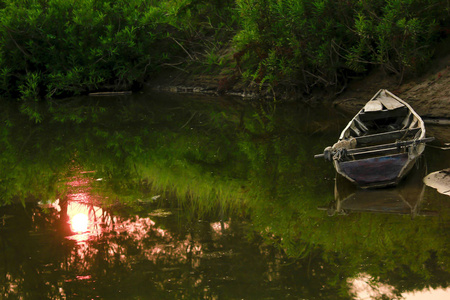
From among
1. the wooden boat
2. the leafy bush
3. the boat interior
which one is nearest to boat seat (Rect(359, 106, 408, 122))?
the boat interior

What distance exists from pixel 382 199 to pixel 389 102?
16.3ft

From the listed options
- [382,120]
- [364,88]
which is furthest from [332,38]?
[382,120]

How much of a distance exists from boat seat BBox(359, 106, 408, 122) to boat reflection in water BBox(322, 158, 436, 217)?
11.0ft

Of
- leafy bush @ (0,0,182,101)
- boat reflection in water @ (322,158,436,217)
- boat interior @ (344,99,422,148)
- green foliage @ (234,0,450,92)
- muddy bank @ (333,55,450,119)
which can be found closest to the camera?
boat reflection in water @ (322,158,436,217)

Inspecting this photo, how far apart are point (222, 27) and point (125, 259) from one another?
18.3m

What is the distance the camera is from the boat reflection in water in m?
7.07

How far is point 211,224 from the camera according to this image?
22.7ft

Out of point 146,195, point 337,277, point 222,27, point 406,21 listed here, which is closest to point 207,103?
point 222,27

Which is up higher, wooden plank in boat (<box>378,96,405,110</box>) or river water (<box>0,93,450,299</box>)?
wooden plank in boat (<box>378,96,405,110</box>)

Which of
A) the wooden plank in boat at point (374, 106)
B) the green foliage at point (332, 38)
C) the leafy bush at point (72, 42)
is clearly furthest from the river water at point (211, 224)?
the leafy bush at point (72, 42)

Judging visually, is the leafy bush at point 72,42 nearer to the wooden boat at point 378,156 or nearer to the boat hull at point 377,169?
the wooden boat at point 378,156

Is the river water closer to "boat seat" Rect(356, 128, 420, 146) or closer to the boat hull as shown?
the boat hull

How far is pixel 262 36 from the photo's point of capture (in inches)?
682

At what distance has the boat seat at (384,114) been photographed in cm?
1158
